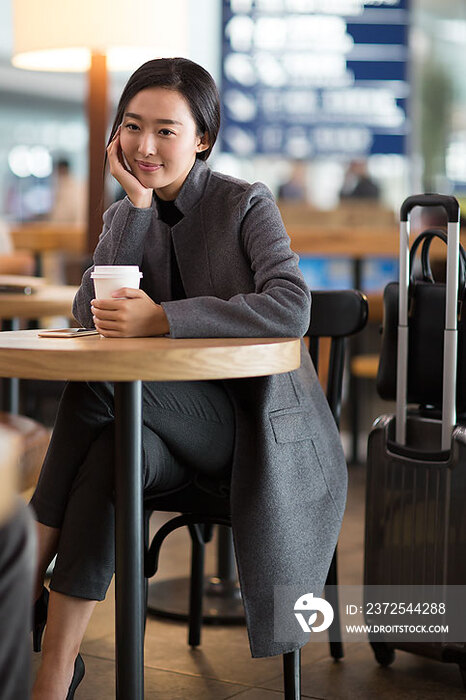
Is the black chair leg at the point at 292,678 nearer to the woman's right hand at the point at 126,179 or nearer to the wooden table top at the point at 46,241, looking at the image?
the woman's right hand at the point at 126,179

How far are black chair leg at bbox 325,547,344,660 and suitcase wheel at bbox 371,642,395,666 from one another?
0.30 ft

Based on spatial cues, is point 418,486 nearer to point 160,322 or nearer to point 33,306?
point 160,322

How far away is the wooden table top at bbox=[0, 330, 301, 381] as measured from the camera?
4.72 ft

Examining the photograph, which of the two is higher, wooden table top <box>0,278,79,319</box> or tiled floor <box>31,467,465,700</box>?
wooden table top <box>0,278,79,319</box>

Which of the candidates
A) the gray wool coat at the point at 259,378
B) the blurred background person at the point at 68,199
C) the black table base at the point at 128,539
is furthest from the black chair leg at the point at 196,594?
the blurred background person at the point at 68,199

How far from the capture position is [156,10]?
316cm

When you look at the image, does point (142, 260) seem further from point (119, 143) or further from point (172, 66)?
point (172, 66)

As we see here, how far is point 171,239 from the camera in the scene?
78.4 inches

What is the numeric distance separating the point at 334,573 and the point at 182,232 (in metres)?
0.83

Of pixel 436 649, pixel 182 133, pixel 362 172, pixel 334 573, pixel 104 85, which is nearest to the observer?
pixel 182 133

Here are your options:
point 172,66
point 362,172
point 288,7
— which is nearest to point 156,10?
point 172,66

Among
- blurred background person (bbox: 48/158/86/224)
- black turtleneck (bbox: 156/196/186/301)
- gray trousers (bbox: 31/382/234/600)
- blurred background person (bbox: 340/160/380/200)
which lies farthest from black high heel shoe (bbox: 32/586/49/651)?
blurred background person (bbox: 48/158/86/224)

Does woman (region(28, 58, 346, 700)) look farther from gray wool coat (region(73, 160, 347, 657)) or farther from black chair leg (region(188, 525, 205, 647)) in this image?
black chair leg (region(188, 525, 205, 647))

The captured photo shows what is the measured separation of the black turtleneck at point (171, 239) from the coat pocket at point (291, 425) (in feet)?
1.01
